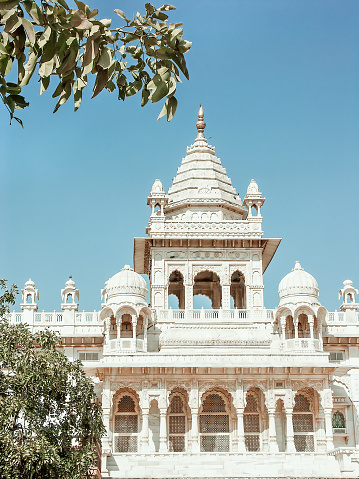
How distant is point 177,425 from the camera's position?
119ft

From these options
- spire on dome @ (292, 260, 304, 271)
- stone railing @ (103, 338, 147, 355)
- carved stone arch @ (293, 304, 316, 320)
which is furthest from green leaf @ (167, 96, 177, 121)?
spire on dome @ (292, 260, 304, 271)

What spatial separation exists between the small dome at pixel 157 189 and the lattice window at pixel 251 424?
12.2 metres

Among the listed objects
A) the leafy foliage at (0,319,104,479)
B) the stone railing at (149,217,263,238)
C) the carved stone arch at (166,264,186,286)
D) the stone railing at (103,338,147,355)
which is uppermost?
the stone railing at (149,217,263,238)

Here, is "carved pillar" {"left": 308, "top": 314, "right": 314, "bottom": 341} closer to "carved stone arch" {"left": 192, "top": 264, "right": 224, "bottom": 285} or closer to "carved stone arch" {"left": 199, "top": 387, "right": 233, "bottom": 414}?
"carved stone arch" {"left": 199, "top": 387, "right": 233, "bottom": 414}

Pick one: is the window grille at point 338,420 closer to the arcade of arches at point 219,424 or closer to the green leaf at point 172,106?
the arcade of arches at point 219,424

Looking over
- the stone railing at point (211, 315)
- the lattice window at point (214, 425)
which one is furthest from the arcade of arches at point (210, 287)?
the lattice window at point (214, 425)

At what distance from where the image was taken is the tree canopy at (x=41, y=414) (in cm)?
2047

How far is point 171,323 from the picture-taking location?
39.7 meters

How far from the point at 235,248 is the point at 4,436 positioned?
23.5 meters

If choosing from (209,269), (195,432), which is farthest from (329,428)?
(209,269)

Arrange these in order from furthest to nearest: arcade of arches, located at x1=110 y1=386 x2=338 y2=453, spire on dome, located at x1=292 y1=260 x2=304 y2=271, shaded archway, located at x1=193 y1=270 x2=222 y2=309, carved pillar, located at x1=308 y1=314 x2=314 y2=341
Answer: shaded archway, located at x1=193 y1=270 x2=222 y2=309, spire on dome, located at x1=292 y1=260 x2=304 y2=271, carved pillar, located at x1=308 y1=314 x2=314 y2=341, arcade of arches, located at x1=110 y1=386 x2=338 y2=453

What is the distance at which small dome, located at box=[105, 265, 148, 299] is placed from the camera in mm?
38281

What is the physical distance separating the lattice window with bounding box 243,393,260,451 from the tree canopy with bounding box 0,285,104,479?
44.5 feet

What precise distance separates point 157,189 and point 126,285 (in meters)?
7.34
